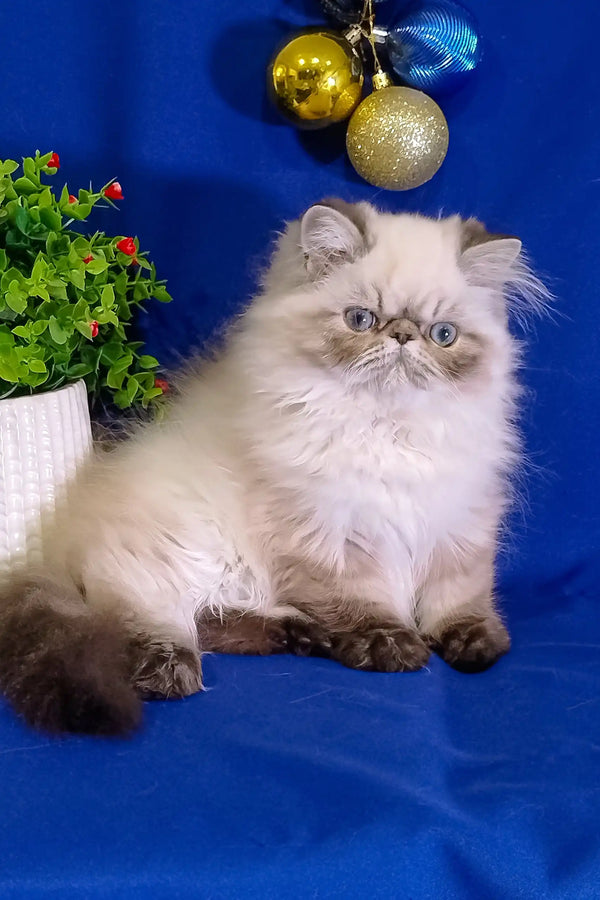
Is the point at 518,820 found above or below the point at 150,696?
above

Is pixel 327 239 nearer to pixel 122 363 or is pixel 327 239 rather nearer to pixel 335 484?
pixel 335 484

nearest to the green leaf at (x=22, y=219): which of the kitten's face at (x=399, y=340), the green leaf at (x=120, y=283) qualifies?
the green leaf at (x=120, y=283)

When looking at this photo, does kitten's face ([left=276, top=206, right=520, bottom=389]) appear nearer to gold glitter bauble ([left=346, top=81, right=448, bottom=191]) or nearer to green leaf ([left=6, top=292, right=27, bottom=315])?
gold glitter bauble ([left=346, top=81, right=448, bottom=191])

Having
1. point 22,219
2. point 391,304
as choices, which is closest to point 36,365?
point 22,219

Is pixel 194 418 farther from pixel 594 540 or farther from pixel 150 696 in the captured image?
pixel 594 540

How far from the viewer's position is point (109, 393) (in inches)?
79.4

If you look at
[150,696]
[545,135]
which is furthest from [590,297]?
[150,696]

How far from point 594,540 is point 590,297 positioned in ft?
1.84

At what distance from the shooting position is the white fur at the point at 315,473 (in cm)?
151

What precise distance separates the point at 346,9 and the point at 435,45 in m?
0.23

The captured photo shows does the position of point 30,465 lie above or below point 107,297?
below

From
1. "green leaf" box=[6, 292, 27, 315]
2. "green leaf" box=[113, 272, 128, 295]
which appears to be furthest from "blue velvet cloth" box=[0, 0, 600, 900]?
"green leaf" box=[6, 292, 27, 315]

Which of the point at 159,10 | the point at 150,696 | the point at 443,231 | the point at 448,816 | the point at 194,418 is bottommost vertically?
the point at 150,696

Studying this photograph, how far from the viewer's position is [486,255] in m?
1.53
